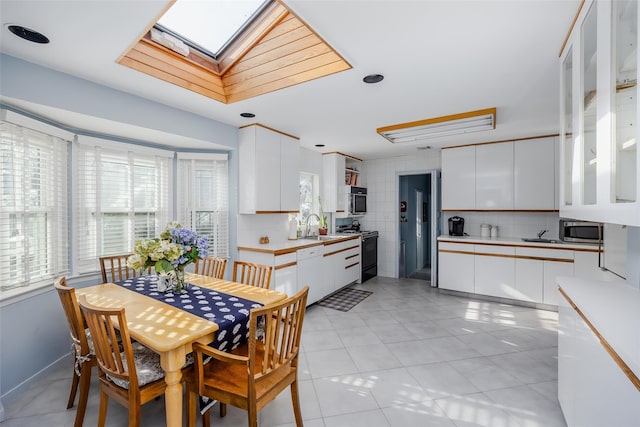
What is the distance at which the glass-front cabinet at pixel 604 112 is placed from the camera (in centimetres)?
105

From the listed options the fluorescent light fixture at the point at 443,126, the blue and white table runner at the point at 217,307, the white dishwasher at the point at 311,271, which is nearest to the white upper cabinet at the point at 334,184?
the white dishwasher at the point at 311,271

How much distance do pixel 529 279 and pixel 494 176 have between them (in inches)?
61.0

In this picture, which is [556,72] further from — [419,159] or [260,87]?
[419,159]

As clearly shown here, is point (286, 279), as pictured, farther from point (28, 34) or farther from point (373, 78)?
point (28, 34)

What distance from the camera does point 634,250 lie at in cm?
176

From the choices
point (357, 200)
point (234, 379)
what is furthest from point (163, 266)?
point (357, 200)

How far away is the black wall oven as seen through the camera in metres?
5.16

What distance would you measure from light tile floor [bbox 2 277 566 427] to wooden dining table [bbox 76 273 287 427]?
577 millimetres

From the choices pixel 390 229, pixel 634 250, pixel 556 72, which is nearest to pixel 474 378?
pixel 634 250

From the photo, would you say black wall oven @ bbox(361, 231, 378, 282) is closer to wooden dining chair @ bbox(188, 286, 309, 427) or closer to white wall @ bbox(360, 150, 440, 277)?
white wall @ bbox(360, 150, 440, 277)

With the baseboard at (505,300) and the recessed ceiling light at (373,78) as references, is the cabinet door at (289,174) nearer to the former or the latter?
the recessed ceiling light at (373,78)

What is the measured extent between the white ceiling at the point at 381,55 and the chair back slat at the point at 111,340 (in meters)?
1.52

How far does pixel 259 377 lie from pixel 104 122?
97.2 inches

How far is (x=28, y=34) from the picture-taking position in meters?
1.63
